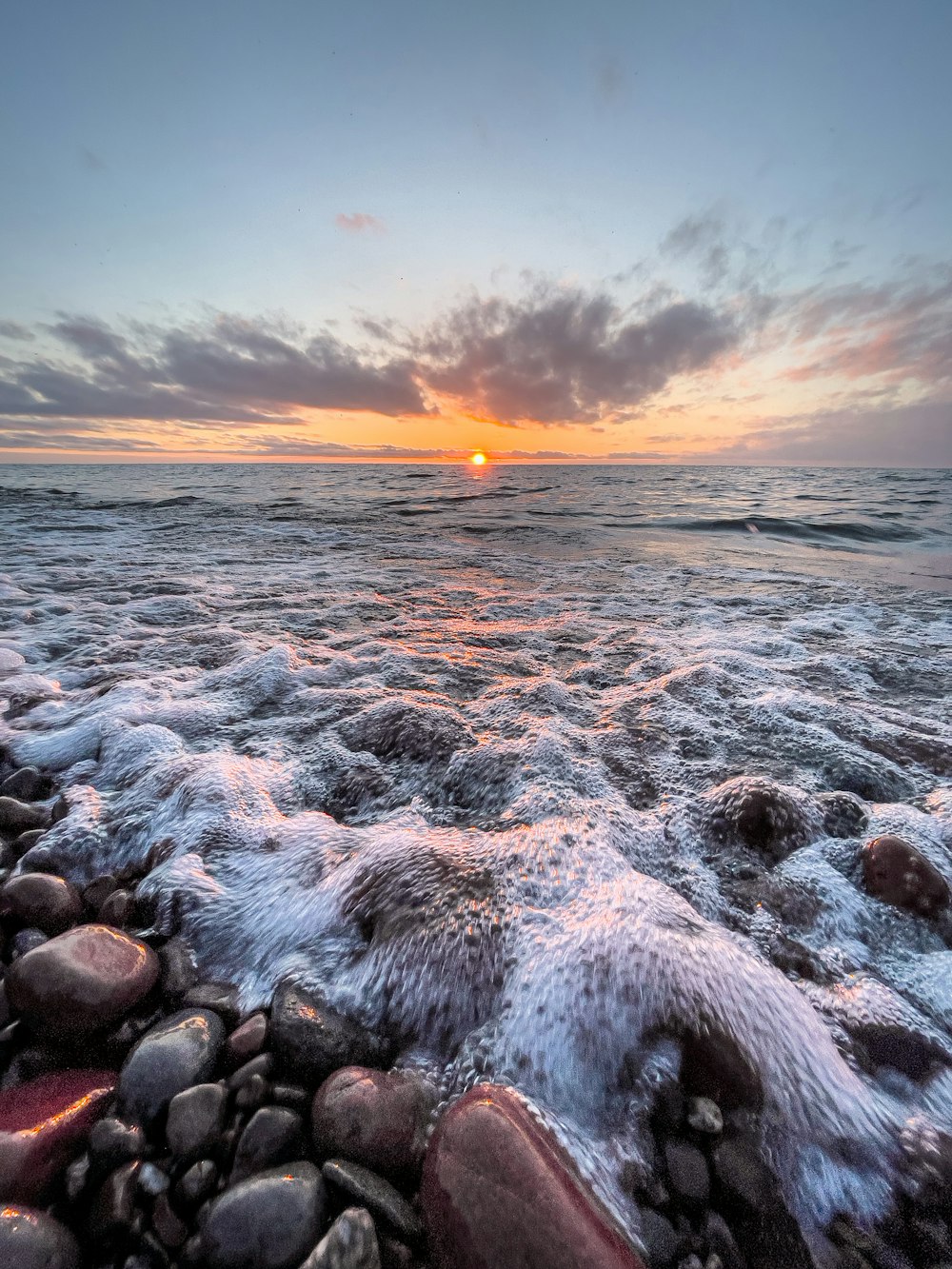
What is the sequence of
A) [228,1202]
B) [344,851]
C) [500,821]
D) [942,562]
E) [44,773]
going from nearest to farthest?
[228,1202], [344,851], [500,821], [44,773], [942,562]

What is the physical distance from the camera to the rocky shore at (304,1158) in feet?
3.01

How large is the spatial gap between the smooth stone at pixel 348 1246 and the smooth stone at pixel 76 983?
2.57 ft

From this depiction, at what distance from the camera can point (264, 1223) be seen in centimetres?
93

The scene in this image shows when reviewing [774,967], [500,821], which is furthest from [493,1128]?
[500,821]

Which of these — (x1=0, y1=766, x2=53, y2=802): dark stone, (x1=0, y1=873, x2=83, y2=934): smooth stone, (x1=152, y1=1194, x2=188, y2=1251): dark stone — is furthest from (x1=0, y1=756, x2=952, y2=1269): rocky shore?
(x1=0, y1=766, x2=53, y2=802): dark stone

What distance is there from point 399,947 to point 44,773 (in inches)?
79.1

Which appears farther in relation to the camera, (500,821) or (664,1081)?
(500,821)

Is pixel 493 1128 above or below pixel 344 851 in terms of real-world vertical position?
above

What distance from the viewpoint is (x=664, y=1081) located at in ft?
4.14

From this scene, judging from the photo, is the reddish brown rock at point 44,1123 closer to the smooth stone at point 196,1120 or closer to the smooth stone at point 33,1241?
the smooth stone at point 33,1241

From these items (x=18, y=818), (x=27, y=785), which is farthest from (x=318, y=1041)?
(x=27, y=785)

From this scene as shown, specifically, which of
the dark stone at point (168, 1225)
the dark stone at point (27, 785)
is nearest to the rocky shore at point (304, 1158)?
the dark stone at point (168, 1225)

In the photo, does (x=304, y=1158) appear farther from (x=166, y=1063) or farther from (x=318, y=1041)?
(x=166, y=1063)

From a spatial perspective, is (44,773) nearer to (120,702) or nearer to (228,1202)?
(120,702)
